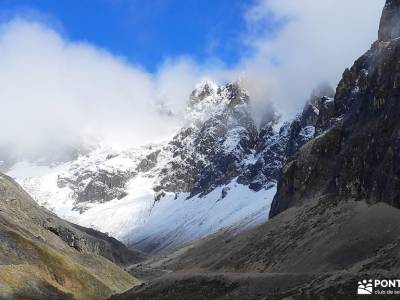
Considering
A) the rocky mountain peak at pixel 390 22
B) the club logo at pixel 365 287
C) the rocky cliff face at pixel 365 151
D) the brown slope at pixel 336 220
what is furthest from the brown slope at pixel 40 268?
the rocky mountain peak at pixel 390 22

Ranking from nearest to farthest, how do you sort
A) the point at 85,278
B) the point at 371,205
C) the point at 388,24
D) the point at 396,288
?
the point at 396,288 → the point at 371,205 → the point at 85,278 → the point at 388,24

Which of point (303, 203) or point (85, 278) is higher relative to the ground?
point (303, 203)

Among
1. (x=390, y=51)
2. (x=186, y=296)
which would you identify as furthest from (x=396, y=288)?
(x=390, y=51)

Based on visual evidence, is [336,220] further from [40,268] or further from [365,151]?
[40,268]

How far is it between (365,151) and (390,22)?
160 ft

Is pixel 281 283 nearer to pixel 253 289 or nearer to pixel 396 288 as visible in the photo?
pixel 253 289

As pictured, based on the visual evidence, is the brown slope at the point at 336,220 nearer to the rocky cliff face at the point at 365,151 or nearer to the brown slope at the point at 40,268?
the rocky cliff face at the point at 365,151

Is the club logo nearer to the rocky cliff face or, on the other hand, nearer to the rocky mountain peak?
the rocky cliff face

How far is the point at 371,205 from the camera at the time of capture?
4567 inches

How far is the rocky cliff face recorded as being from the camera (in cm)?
12050

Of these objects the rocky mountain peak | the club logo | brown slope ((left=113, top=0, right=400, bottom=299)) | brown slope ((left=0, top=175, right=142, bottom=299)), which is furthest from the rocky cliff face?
brown slope ((left=0, top=175, right=142, bottom=299))

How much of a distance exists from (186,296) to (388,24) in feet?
317

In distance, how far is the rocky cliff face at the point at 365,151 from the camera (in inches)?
4744

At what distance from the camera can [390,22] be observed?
166750 millimetres
